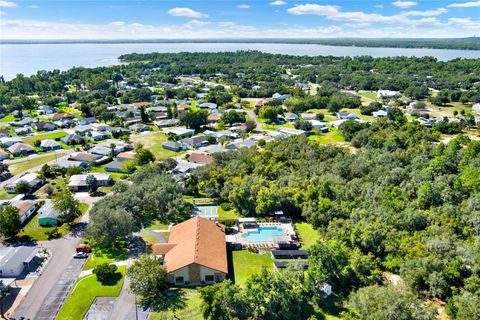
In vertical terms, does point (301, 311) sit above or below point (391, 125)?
below

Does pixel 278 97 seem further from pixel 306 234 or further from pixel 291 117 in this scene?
pixel 306 234

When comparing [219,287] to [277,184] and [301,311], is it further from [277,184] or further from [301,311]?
[277,184]

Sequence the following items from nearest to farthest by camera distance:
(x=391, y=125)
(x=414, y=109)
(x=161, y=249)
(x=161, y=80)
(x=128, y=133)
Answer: (x=161, y=249), (x=391, y=125), (x=128, y=133), (x=414, y=109), (x=161, y=80)

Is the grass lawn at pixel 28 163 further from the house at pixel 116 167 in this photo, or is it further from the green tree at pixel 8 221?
the green tree at pixel 8 221

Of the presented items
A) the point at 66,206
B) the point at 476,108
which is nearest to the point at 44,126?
the point at 66,206

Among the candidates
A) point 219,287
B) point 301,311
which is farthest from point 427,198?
point 219,287

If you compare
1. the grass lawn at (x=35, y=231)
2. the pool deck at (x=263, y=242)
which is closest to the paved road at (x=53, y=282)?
the grass lawn at (x=35, y=231)
